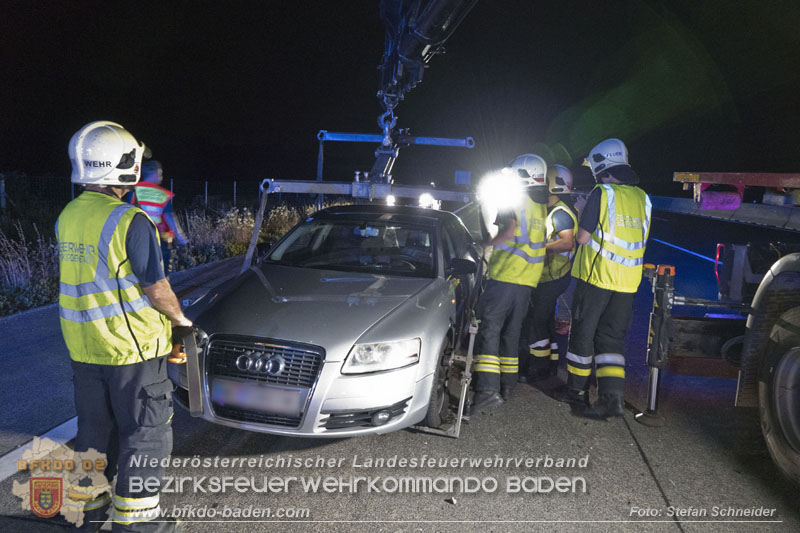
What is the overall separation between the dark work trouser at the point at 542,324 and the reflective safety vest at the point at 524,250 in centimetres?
63

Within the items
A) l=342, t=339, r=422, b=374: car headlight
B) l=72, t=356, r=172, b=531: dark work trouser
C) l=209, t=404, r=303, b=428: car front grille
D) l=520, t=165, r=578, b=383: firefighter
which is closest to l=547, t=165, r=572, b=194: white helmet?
l=520, t=165, r=578, b=383: firefighter

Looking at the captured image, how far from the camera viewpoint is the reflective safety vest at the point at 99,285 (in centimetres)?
253

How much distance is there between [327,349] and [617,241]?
247 centimetres

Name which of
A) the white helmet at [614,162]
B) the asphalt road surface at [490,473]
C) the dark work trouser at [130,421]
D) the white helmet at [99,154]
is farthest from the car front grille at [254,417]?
→ the white helmet at [614,162]

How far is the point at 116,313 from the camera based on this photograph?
259 centimetres

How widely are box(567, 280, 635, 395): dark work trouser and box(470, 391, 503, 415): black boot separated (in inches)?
26.9

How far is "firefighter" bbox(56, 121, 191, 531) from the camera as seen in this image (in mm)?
2545

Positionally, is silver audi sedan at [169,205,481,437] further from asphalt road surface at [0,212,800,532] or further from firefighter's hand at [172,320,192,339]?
firefighter's hand at [172,320,192,339]

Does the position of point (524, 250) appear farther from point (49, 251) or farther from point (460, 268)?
point (49, 251)

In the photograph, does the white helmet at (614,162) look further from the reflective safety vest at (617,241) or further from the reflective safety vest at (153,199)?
the reflective safety vest at (153,199)

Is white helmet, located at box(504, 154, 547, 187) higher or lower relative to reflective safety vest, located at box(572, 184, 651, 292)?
higher

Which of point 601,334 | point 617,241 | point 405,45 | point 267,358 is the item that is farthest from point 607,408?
point 405,45

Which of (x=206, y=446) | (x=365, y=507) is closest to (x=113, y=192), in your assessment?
(x=206, y=446)

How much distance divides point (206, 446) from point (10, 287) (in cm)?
495
